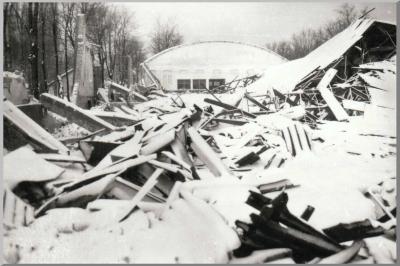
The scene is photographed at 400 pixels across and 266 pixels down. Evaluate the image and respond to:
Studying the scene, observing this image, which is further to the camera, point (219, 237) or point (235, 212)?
point (235, 212)

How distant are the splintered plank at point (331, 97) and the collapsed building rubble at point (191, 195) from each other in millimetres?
999

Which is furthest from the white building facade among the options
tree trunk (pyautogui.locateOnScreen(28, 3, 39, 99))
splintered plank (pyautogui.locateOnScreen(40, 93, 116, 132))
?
splintered plank (pyautogui.locateOnScreen(40, 93, 116, 132))

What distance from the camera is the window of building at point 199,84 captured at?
1593 cm

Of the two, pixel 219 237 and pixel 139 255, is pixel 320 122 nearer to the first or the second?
pixel 219 237

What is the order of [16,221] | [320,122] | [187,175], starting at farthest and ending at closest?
1. [320,122]
2. [187,175]
3. [16,221]

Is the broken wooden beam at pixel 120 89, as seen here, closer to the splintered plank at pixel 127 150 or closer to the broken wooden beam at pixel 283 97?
the broken wooden beam at pixel 283 97

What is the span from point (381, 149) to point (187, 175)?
269 centimetres

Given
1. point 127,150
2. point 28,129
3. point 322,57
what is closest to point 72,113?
point 28,129

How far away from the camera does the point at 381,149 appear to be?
4000 millimetres

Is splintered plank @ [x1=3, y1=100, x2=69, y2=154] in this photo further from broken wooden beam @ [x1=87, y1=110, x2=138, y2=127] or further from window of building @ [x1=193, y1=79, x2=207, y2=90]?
window of building @ [x1=193, y1=79, x2=207, y2=90]

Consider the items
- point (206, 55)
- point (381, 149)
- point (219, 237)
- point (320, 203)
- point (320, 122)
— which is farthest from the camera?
point (206, 55)

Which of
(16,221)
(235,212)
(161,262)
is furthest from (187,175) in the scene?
(16,221)

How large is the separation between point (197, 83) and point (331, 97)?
10729 mm

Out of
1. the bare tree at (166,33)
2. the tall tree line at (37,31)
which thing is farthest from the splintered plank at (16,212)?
the bare tree at (166,33)
